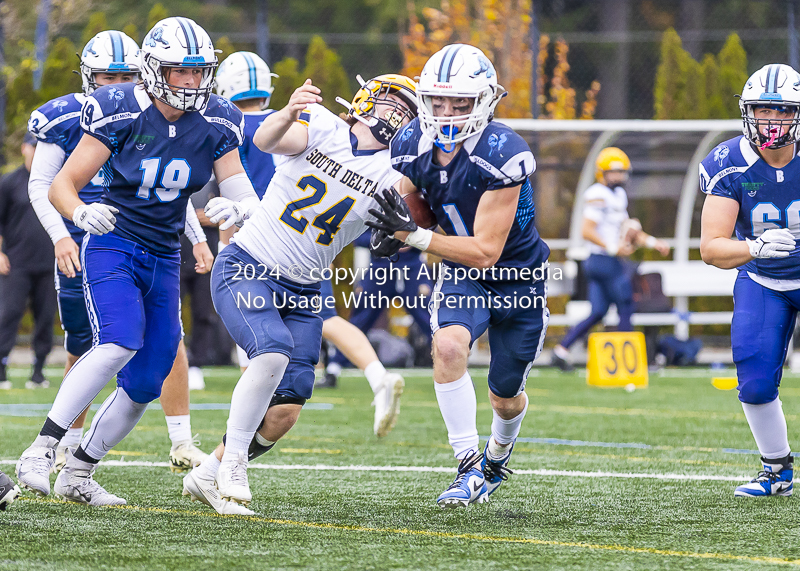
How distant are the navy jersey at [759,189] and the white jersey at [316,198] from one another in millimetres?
1322

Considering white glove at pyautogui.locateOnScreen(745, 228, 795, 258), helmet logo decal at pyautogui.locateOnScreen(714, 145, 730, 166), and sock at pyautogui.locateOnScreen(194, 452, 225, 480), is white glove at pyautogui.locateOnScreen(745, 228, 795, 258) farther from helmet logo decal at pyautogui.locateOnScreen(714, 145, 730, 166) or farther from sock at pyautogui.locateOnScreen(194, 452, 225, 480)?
sock at pyautogui.locateOnScreen(194, 452, 225, 480)

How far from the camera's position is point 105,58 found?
5.32 m

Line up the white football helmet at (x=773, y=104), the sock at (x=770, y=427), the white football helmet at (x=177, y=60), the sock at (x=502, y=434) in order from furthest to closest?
the sock at (x=770, y=427) → the sock at (x=502, y=434) → the white football helmet at (x=773, y=104) → the white football helmet at (x=177, y=60)

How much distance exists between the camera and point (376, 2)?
23.1 meters

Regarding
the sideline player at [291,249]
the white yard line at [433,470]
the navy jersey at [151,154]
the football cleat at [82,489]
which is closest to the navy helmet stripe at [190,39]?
the navy jersey at [151,154]

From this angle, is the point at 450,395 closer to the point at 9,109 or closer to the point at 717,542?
the point at 717,542

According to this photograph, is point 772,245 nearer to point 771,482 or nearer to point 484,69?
point 771,482

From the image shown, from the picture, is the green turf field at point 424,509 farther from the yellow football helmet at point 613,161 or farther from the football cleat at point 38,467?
the yellow football helmet at point 613,161

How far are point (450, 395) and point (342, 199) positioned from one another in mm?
853

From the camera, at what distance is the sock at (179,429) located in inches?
216

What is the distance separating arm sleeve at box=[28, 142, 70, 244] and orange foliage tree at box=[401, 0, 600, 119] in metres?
10.5

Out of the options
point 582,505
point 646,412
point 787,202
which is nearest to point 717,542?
point 582,505

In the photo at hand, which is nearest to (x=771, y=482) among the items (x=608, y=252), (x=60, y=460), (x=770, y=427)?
(x=770, y=427)

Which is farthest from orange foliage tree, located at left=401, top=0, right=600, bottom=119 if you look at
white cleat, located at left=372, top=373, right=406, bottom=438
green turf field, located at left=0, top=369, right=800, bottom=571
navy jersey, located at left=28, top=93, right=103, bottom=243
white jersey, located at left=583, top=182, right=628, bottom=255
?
navy jersey, located at left=28, top=93, right=103, bottom=243
